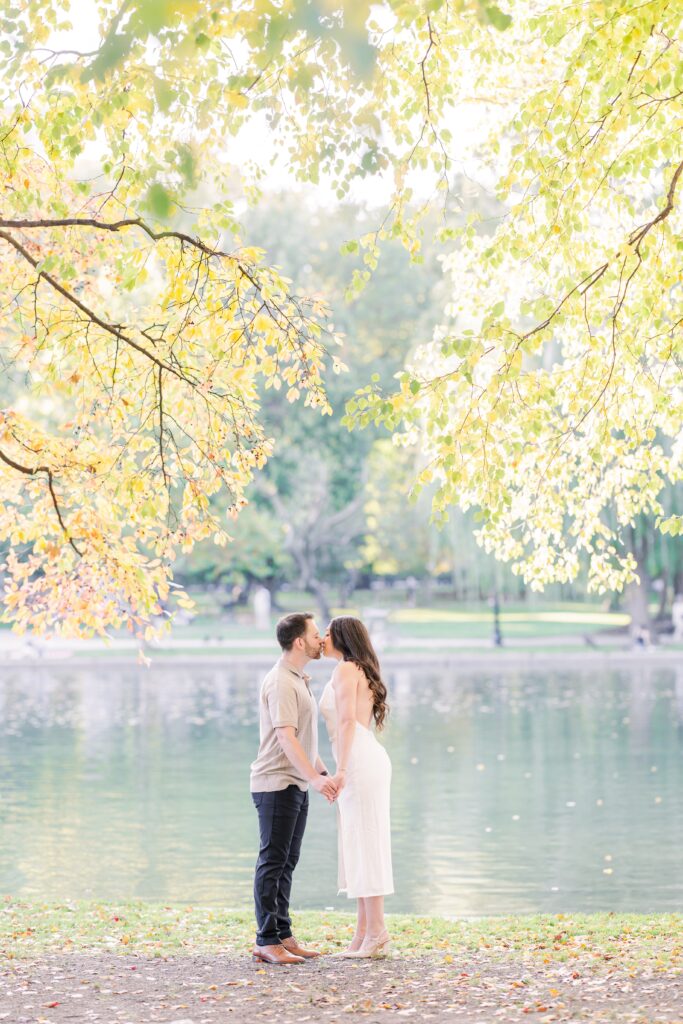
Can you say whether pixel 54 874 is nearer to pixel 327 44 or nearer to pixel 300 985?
pixel 300 985

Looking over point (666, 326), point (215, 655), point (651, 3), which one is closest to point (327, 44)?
point (651, 3)

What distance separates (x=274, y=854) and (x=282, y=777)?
41 centimetres

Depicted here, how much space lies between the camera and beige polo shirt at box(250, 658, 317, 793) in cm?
730

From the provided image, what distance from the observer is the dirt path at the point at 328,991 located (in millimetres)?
6273

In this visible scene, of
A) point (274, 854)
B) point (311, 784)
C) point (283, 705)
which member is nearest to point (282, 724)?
point (283, 705)

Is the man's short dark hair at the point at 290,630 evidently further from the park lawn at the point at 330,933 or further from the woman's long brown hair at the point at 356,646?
the park lawn at the point at 330,933

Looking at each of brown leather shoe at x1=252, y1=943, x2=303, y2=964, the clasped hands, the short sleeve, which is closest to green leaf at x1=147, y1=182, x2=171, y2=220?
the short sleeve

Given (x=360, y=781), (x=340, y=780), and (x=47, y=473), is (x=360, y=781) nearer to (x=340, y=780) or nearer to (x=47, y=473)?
(x=340, y=780)

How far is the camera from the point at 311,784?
7.31 m

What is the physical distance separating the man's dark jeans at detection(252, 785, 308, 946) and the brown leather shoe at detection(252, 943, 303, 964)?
1.2 inches

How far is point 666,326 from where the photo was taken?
941 centimetres

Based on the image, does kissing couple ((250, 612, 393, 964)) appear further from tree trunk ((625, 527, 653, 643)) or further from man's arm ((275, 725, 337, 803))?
tree trunk ((625, 527, 653, 643))

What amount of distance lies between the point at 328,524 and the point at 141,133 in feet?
149

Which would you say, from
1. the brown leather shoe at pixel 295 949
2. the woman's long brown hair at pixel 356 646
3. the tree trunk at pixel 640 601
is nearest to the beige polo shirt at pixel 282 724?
the woman's long brown hair at pixel 356 646
